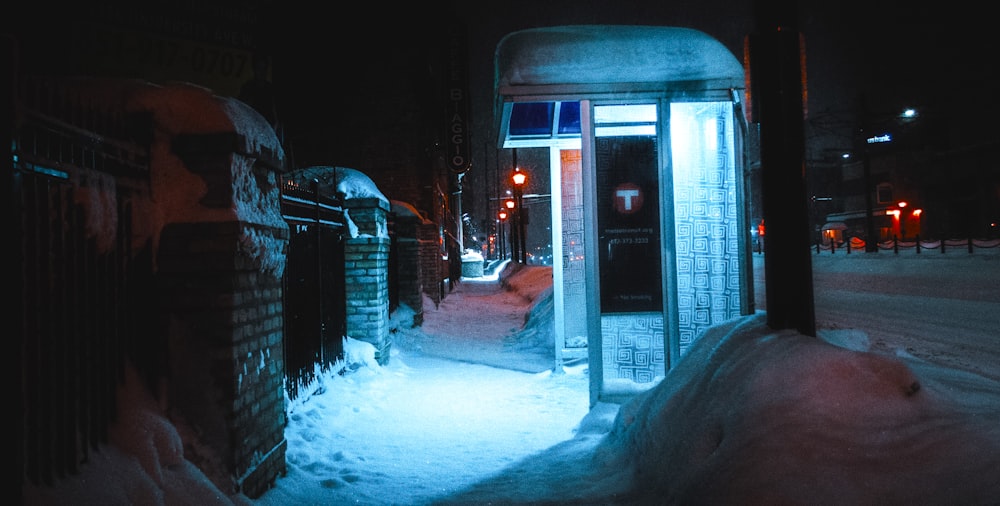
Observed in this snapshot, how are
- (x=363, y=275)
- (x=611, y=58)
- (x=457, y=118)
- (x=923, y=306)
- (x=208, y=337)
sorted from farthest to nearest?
(x=457, y=118), (x=923, y=306), (x=363, y=275), (x=611, y=58), (x=208, y=337)

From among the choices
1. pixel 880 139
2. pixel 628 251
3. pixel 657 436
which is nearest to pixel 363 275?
pixel 628 251

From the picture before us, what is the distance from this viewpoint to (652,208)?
6102 millimetres

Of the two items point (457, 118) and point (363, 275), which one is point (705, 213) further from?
point (457, 118)

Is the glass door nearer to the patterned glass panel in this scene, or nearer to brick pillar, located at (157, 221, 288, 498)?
the patterned glass panel

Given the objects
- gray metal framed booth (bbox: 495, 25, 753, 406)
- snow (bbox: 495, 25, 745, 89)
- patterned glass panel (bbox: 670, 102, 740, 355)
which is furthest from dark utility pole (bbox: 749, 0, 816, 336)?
patterned glass panel (bbox: 670, 102, 740, 355)

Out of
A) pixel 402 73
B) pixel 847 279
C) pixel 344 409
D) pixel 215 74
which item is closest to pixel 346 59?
pixel 402 73

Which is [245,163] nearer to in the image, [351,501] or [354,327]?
[351,501]

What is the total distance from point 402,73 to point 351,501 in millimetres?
15190

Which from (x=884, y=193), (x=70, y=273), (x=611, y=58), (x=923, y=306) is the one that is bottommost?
(x=923, y=306)

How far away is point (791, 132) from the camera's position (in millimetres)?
3869

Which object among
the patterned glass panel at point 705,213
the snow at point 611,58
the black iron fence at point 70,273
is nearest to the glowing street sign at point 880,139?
the patterned glass panel at point 705,213

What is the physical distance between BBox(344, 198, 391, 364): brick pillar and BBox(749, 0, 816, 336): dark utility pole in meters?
5.74

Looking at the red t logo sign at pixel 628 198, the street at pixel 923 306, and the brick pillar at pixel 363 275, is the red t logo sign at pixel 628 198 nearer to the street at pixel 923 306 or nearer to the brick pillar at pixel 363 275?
the street at pixel 923 306

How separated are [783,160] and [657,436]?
6.66ft
